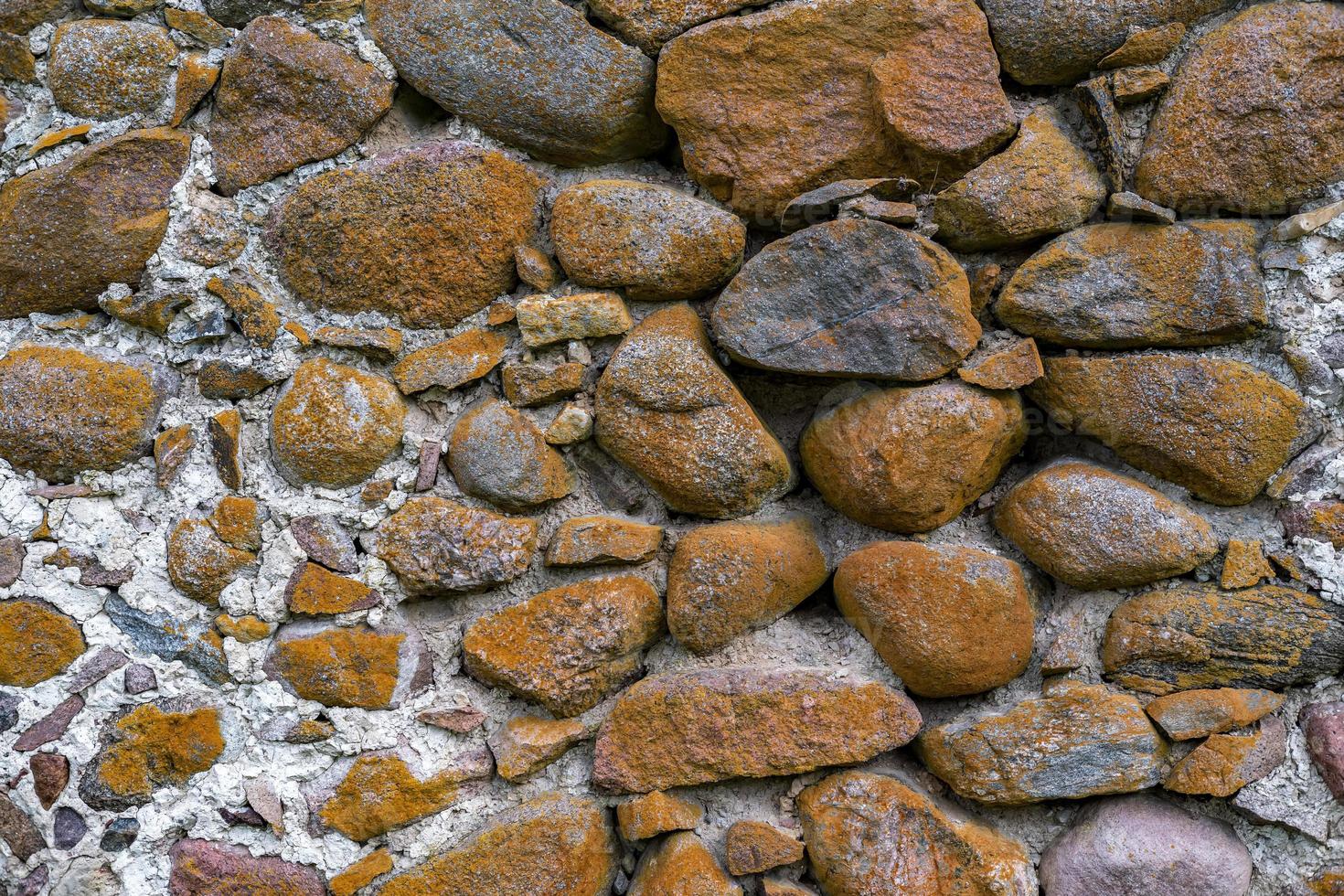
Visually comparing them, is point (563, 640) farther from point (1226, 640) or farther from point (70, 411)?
point (1226, 640)

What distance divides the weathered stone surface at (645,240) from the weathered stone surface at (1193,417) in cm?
59

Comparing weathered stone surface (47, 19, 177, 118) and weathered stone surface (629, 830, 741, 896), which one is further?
weathered stone surface (47, 19, 177, 118)

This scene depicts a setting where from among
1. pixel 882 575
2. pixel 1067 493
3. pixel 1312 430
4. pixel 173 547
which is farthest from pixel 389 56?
pixel 1312 430

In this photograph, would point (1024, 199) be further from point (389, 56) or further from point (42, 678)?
point (42, 678)

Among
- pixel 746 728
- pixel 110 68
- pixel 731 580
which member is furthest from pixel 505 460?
pixel 110 68

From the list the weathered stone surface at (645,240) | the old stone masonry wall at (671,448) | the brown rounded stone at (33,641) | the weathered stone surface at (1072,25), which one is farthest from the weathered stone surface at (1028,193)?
the brown rounded stone at (33,641)

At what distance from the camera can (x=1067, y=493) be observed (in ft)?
4.34

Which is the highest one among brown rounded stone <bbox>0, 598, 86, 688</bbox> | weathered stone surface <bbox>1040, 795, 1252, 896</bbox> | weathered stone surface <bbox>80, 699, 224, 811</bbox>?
weathered stone surface <bbox>1040, 795, 1252, 896</bbox>

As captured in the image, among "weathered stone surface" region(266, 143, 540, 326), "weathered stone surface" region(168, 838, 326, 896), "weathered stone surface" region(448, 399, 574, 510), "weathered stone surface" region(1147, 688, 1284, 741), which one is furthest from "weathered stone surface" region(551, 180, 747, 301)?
"weathered stone surface" region(168, 838, 326, 896)

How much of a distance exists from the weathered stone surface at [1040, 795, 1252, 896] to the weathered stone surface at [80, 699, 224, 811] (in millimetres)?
1369

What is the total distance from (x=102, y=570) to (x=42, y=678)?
7.7 inches

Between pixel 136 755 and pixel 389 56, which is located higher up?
pixel 389 56

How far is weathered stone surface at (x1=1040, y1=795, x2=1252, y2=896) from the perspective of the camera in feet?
4.09

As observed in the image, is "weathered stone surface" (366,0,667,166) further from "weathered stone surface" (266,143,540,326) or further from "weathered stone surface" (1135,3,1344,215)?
"weathered stone surface" (1135,3,1344,215)
